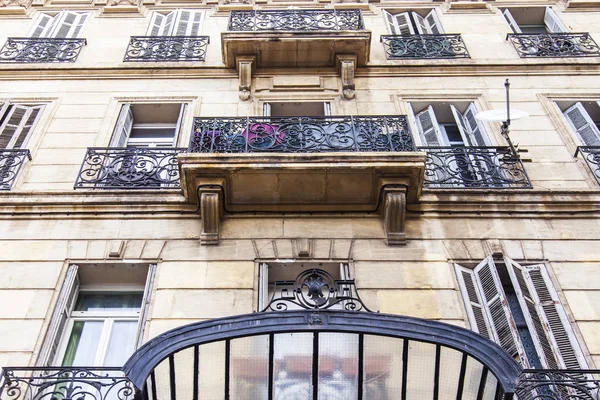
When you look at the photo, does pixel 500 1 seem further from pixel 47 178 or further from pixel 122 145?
pixel 47 178

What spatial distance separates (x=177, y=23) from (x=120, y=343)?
795 centimetres

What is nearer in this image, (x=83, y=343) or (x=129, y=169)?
(x=83, y=343)

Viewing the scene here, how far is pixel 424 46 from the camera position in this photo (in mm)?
12078

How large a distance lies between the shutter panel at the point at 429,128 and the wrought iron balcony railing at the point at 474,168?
378 mm

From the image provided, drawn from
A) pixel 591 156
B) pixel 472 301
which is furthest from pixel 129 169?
pixel 591 156

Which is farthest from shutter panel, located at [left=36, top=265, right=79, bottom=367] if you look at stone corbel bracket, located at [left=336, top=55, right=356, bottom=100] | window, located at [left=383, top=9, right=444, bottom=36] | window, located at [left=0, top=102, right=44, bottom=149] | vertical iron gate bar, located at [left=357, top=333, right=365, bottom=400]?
window, located at [left=383, top=9, right=444, bottom=36]

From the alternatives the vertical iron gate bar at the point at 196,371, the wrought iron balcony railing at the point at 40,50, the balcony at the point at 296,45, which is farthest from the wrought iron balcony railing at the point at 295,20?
the vertical iron gate bar at the point at 196,371

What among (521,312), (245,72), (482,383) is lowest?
(482,383)

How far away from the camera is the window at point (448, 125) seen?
999 cm

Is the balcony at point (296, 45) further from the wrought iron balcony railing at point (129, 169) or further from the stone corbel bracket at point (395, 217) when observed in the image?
the stone corbel bracket at point (395, 217)

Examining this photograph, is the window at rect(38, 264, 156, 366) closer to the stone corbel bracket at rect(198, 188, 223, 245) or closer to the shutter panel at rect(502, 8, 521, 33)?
the stone corbel bracket at rect(198, 188, 223, 245)

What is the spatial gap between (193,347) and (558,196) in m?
5.43

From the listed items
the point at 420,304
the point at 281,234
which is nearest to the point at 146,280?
the point at 281,234

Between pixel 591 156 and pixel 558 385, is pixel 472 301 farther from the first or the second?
pixel 591 156
